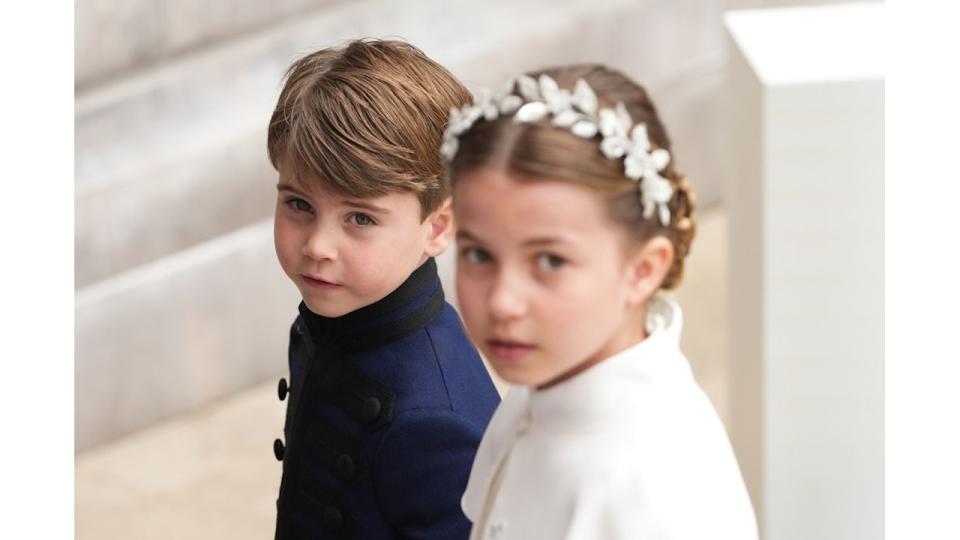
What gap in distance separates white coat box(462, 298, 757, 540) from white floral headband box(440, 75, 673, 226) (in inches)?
5.5

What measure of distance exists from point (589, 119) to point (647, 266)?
0.14 meters

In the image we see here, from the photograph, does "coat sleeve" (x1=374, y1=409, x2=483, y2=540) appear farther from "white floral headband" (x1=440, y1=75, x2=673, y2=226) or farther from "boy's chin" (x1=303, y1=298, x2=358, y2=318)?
"white floral headband" (x1=440, y1=75, x2=673, y2=226)

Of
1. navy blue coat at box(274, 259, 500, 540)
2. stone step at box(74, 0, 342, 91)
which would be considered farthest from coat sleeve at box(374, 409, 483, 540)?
stone step at box(74, 0, 342, 91)

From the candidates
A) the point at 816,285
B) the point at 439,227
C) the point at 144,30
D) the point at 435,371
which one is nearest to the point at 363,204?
the point at 439,227

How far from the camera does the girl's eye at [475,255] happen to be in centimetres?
128

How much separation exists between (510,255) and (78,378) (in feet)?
10.7

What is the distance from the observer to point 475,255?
128 cm

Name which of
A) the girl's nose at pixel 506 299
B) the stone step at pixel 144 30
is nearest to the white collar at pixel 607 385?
the girl's nose at pixel 506 299

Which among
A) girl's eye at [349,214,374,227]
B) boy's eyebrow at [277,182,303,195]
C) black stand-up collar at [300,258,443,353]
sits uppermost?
boy's eyebrow at [277,182,303,195]

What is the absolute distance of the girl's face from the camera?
48.9 inches

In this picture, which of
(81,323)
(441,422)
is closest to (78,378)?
(81,323)

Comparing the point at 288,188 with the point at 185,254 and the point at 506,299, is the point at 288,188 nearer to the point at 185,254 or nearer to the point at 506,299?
the point at 506,299

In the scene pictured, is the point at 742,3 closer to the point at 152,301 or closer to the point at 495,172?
the point at 152,301

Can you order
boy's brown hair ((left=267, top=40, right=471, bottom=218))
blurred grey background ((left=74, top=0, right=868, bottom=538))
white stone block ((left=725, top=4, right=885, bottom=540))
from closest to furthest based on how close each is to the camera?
1. boy's brown hair ((left=267, top=40, right=471, bottom=218))
2. white stone block ((left=725, top=4, right=885, bottom=540))
3. blurred grey background ((left=74, top=0, right=868, bottom=538))
